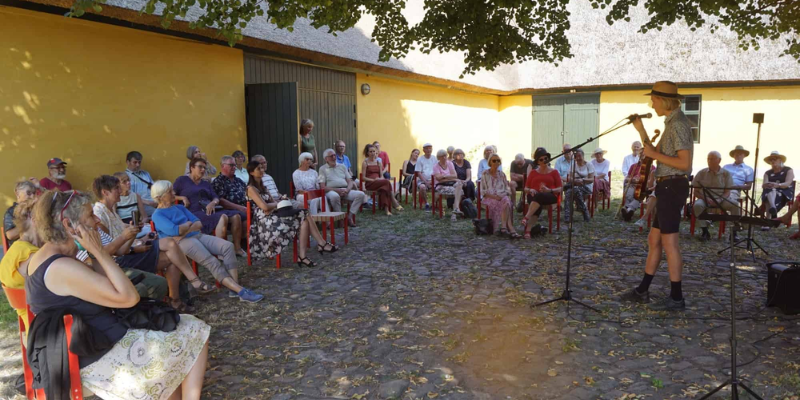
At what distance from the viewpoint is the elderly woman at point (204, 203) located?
638cm

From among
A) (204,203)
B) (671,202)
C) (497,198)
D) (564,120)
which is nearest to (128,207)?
(204,203)

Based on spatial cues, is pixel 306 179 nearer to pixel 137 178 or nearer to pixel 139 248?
pixel 137 178

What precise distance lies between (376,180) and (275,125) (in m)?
2.00

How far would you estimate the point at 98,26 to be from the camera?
24.1ft

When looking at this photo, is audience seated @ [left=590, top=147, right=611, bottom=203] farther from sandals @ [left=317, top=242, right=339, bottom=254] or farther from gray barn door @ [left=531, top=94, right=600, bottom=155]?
gray barn door @ [left=531, top=94, right=600, bottom=155]

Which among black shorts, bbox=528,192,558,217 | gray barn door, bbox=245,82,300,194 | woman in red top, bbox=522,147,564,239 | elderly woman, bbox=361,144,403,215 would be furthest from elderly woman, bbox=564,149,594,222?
gray barn door, bbox=245,82,300,194

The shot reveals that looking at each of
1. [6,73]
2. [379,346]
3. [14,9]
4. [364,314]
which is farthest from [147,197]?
[379,346]

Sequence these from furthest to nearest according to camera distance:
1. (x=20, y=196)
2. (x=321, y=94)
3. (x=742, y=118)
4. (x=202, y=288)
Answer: (x=742, y=118) < (x=321, y=94) < (x=202, y=288) < (x=20, y=196)

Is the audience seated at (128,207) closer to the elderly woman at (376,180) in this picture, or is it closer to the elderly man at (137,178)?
the elderly man at (137,178)

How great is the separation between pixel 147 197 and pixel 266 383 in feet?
15.2

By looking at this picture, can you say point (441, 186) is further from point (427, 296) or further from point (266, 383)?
point (266, 383)

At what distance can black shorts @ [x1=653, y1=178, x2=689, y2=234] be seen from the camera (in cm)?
455

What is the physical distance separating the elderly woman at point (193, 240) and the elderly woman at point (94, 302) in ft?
7.03

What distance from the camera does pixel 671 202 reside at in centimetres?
456
